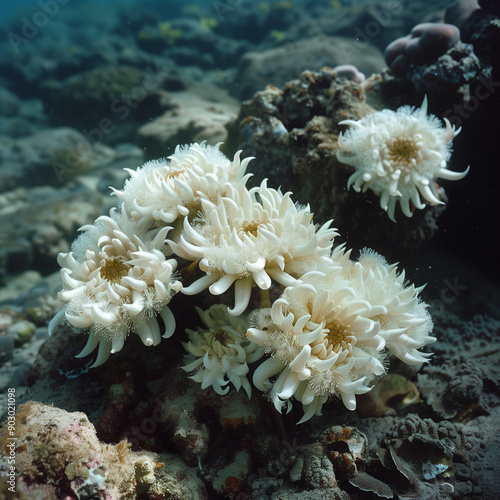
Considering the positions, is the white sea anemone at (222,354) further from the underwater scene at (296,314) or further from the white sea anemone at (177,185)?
the white sea anemone at (177,185)

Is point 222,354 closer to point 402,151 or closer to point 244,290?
point 244,290

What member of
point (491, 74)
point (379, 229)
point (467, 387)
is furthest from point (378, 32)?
point (467, 387)

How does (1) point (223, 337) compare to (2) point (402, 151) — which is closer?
(1) point (223, 337)

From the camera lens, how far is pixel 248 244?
7.56ft

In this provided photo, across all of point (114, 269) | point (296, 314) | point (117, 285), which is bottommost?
point (114, 269)

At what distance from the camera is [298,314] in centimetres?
224

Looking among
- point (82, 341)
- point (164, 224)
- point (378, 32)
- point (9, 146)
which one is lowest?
point (9, 146)

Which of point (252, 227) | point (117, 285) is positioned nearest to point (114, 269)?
point (117, 285)

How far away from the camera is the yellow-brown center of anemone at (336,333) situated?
7.47 ft

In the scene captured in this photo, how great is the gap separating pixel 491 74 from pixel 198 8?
89.5 feet

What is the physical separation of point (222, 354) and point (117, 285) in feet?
2.79

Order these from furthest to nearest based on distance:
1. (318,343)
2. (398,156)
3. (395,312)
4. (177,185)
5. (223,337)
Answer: (398,156)
(177,185)
(223,337)
(395,312)
(318,343)

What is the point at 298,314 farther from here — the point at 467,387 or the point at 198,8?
the point at 198,8

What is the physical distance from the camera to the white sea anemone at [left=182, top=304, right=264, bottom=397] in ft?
7.92
